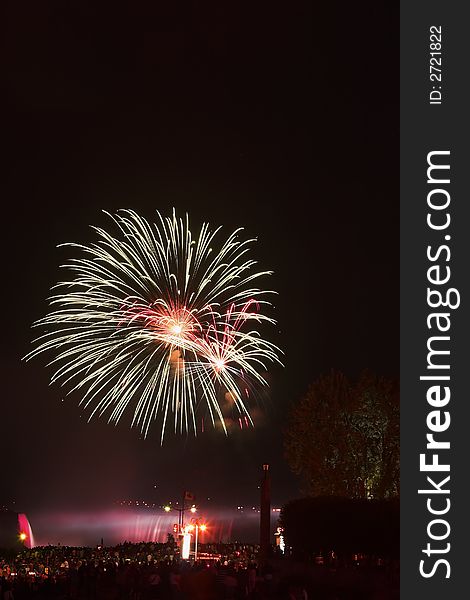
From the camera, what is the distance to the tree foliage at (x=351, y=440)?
57.3 metres

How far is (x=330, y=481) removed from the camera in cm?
5794

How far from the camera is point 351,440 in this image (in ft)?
189

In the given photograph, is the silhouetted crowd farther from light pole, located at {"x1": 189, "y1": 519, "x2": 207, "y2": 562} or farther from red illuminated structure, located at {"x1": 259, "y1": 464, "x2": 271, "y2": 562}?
light pole, located at {"x1": 189, "y1": 519, "x2": 207, "y2": 562}

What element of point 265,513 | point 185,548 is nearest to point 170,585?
point 185,548

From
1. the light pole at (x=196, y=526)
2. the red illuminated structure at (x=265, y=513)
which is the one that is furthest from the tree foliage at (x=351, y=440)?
the light pole at (x=196, y=526)

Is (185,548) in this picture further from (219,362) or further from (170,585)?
(170,585)

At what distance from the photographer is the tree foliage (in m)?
57.3

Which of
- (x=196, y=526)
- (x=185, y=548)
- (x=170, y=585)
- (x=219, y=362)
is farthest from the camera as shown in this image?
(x=196, y=526)

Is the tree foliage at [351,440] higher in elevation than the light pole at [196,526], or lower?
higher

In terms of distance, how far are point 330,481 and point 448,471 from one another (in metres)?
35.0

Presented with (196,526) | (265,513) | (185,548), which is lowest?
(185,548)

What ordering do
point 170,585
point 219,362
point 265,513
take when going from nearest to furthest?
point 170,585 < point 219,362 < point 265,513

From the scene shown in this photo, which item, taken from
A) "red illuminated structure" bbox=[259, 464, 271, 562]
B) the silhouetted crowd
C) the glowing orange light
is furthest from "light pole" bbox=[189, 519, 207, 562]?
the glowing orange light

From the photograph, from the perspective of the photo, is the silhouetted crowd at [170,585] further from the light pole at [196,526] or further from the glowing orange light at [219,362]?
the light pole at [196,526]
